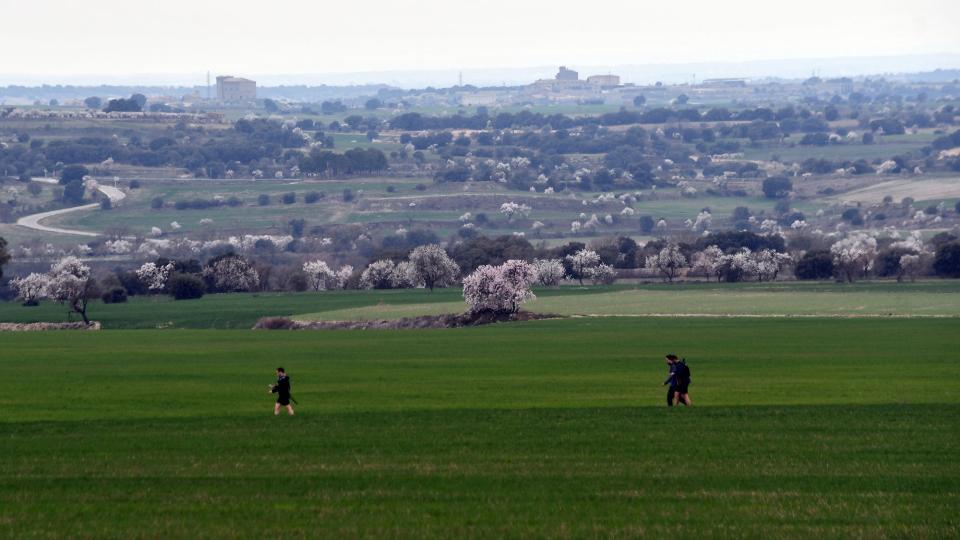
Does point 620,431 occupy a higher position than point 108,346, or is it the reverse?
point 620,431

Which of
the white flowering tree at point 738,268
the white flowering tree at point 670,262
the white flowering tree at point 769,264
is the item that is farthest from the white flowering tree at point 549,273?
the white flowering tree at point 769,264

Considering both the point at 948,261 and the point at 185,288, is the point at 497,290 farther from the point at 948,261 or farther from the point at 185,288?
the point at 948,261

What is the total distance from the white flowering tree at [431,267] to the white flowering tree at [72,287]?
25.3 metres

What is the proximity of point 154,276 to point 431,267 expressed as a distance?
64.2 ft

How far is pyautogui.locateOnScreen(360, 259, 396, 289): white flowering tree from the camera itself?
122562 mm

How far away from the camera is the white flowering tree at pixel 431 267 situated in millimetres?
118312

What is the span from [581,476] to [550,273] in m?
97.3

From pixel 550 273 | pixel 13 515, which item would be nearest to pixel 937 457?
pixel 13 515

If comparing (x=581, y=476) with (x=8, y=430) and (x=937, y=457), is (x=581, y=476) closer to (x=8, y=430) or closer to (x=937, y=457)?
(x=937, y=457)

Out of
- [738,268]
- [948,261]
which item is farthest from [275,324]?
[948,261]

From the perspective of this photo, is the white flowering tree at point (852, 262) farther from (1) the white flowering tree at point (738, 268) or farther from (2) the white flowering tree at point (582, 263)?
(2) the white flowering tree at point (582, 263)

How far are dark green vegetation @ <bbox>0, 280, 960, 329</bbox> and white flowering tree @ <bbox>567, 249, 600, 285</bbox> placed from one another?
51.9ft

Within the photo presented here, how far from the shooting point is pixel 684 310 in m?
88.3

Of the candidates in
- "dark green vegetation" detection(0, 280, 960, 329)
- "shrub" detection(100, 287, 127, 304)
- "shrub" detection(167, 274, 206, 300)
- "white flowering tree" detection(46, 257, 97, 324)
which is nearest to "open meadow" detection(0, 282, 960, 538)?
"dark green vegetation" detection(0, 280, 960, 329)
